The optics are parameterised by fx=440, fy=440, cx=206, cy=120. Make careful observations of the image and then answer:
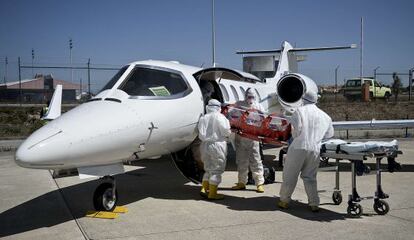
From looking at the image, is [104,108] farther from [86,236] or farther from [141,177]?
[141,177]

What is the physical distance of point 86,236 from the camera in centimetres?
599

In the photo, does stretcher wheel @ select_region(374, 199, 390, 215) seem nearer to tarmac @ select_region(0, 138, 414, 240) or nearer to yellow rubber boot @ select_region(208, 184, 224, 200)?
tarmac @ select_region(0, 138, 414, 240)

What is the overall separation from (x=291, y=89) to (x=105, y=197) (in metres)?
7.04

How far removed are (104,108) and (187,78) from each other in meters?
2.19

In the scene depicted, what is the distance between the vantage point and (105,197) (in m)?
7.23

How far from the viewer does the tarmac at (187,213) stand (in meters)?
6.09

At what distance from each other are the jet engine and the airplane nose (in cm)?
760

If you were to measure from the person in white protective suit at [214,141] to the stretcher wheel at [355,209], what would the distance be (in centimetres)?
240

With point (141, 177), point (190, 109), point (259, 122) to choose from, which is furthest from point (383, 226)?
point (141, 177)

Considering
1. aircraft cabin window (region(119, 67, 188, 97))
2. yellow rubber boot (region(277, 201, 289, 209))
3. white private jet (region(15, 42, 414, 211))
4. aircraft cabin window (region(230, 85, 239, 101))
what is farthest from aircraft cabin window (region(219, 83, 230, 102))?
yellow rubber boot (region(277, 201, 289, 209))

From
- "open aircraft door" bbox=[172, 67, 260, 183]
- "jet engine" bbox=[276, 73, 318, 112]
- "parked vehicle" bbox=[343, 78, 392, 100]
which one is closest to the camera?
"open aircraft door" bbox=[172, 67, 260, 183]

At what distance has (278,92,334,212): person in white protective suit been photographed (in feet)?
23.7

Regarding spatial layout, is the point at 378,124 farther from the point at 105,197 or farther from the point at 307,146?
the point at 105,197

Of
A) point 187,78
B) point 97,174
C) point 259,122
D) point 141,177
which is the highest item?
point 187,78
